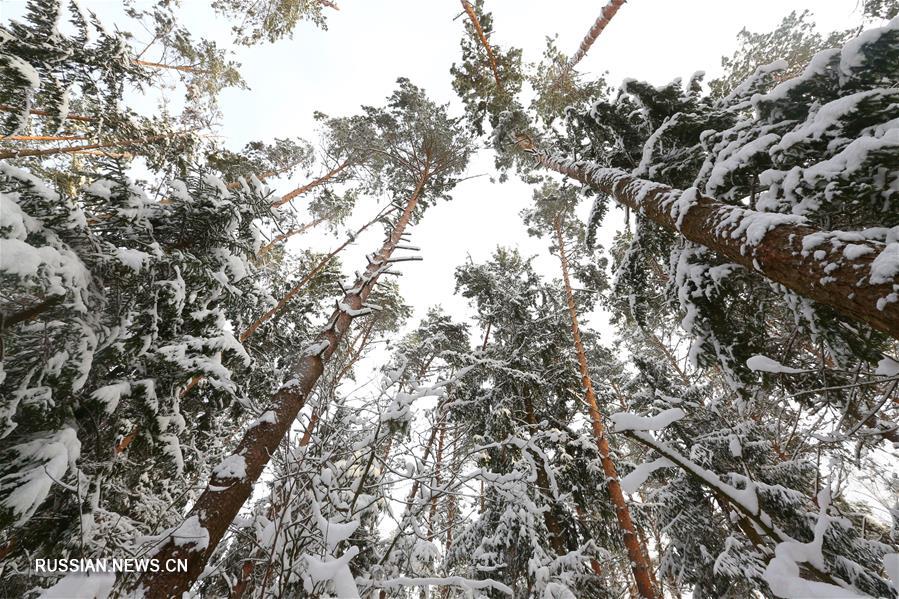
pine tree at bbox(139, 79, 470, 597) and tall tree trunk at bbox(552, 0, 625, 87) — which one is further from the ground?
tall tree trunk at bbox(552, 0, 625, 87)

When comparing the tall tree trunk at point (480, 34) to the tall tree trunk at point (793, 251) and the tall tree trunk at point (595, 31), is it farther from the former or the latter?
the tall tree trunk at point (793, 251)

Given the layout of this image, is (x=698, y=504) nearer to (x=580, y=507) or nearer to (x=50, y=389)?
(x=580, y=507)

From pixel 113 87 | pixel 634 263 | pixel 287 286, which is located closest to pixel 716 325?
pixel 634 263

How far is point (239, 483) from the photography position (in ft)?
12.4

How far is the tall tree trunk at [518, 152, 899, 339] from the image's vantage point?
2.11 m

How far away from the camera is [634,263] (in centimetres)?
579

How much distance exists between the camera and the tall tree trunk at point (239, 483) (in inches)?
121

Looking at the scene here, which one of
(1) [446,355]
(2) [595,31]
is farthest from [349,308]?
(2) [595,31]

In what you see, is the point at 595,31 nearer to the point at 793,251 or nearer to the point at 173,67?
the point at 793,251

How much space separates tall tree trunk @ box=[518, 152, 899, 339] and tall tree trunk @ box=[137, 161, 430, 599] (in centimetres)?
446

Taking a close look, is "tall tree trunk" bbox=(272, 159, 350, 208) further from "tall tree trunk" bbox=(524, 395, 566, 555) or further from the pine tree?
"tall tree trunk" bbox=(524, 395, 566, 555)

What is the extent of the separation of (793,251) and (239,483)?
205 inches

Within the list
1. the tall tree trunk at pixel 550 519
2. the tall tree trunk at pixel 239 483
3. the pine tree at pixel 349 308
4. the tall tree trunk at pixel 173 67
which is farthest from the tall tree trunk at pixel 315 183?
the tall tree trunk at pixel 550 519

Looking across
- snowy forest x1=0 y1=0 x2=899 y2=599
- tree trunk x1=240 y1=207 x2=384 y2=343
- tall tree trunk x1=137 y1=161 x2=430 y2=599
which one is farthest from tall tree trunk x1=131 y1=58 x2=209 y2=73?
tall tree trunk x1=137 y1=161 x2=430 y2=599
